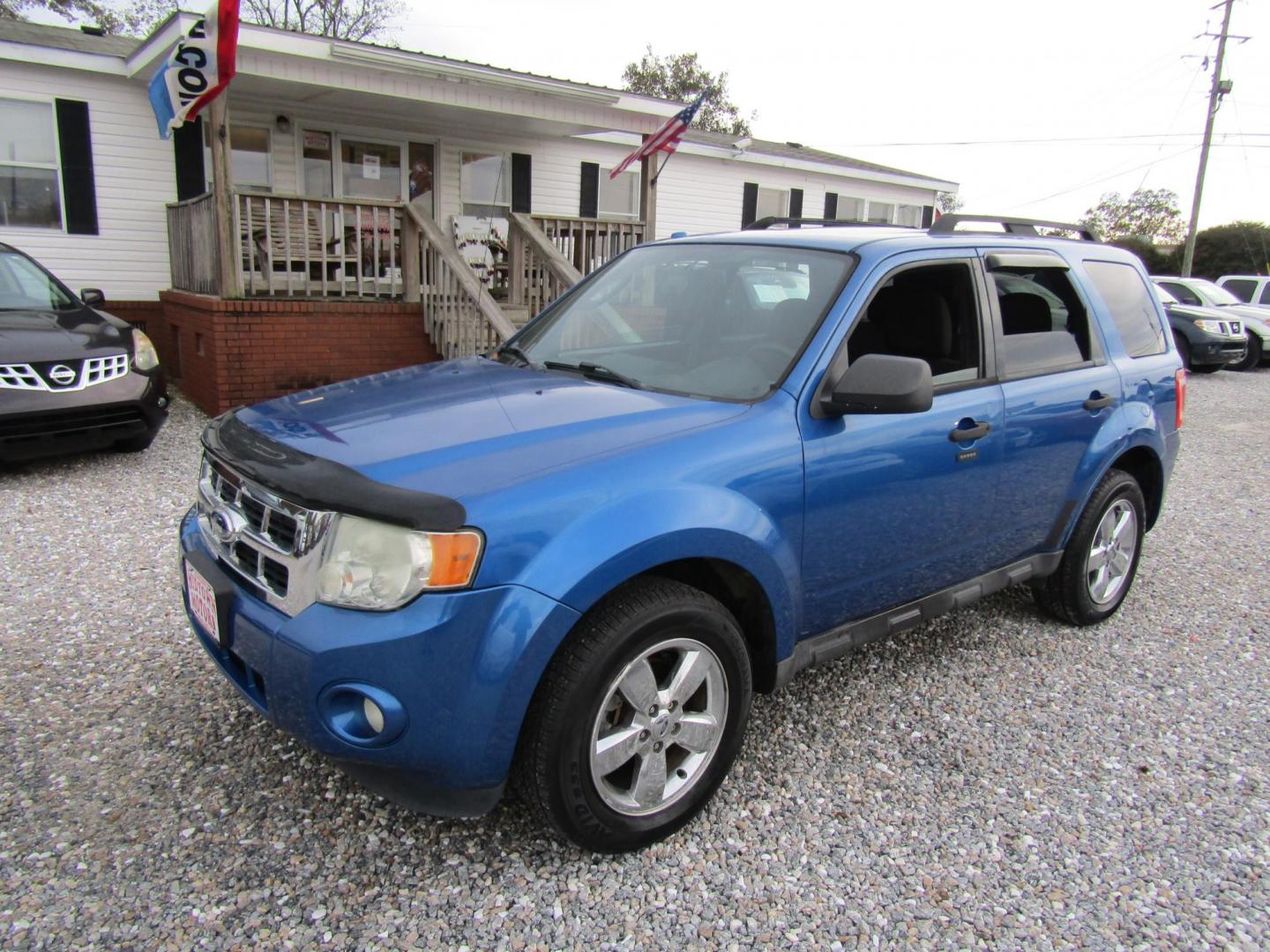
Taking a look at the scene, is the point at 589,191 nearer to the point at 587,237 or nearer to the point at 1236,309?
the point at 587,237

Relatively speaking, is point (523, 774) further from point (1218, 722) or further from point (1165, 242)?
point (1165, 242)

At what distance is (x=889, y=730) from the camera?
320cm

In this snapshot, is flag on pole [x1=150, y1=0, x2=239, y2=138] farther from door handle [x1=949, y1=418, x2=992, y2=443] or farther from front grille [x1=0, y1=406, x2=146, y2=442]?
door handle [x1=949, y1=418, x2=992, y2=443]

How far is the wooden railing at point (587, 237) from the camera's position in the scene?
385 inches

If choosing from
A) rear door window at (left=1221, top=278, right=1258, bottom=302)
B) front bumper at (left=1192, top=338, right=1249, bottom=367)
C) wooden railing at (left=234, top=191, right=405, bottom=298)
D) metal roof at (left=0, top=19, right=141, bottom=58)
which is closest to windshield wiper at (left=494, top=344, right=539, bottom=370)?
wooden railing at (left=234, top=191, right=405, bottom=298)

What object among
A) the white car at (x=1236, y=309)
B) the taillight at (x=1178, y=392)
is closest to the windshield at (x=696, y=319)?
the taillight at (x=1178, y=392)

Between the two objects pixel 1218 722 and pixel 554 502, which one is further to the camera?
pixel 1218 722

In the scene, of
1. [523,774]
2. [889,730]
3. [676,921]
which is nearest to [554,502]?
[523,774]

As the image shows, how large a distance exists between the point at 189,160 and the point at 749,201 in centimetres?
1009

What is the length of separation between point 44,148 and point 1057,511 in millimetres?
10609

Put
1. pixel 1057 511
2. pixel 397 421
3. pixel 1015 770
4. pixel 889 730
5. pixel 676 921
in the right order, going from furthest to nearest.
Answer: pixel 1057 511, pixel 889 730, pixel 1015 770, pixel 397 421, pixel 676 921

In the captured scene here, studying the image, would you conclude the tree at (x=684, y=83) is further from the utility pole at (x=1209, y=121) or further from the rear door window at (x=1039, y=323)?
the rear door window at (x=1039, y=323)

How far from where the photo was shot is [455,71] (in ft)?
31.6

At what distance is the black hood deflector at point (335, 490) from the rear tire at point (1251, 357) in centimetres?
1895
